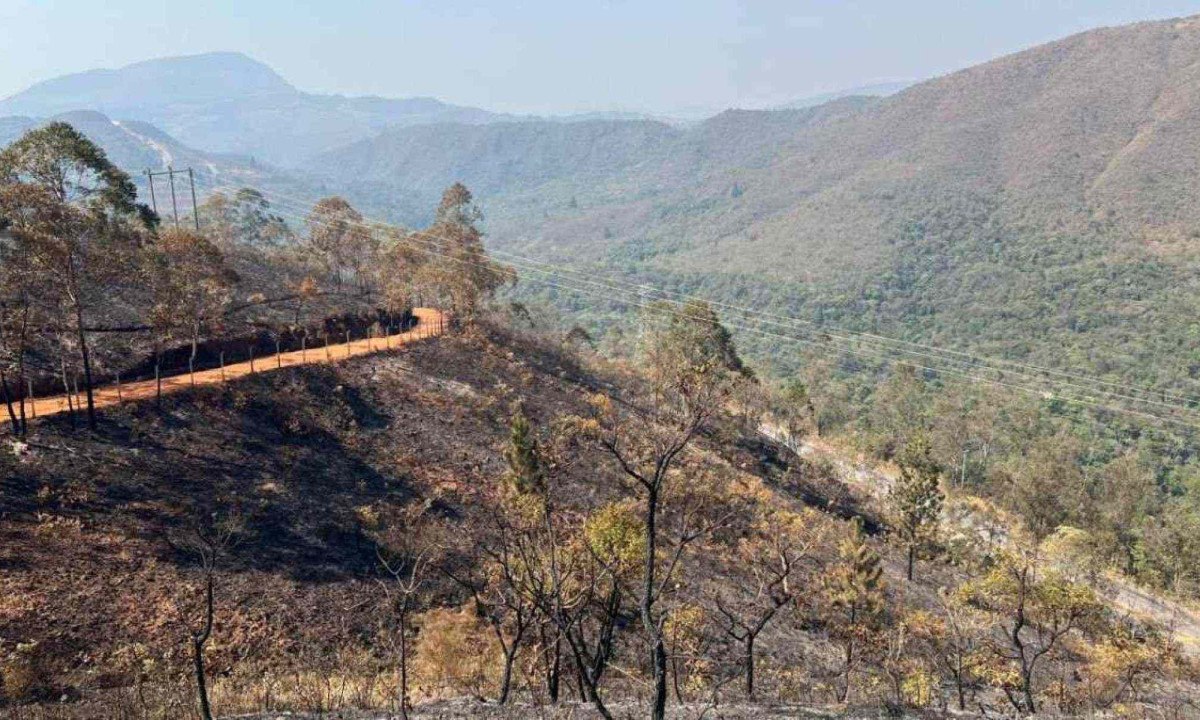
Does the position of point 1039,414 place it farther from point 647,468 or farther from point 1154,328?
point 647,468

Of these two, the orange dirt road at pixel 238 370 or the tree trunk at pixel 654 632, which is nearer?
the tree trunk at pixel 654 632

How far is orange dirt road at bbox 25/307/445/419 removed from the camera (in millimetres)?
30688

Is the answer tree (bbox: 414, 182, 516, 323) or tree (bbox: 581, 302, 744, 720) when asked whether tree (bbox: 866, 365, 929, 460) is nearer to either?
tree (bbox: 581, 302, 744, 720)

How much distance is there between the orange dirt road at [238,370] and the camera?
30.7 m

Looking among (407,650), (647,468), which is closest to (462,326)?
(647,468)

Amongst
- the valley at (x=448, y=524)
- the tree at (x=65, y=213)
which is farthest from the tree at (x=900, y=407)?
the tree at (x=65, y=213)

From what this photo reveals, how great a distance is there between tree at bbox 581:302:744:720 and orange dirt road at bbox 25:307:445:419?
14520mm

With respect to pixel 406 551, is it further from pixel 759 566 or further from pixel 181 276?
pixel 759 566

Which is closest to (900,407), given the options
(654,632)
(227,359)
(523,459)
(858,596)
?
(858,596)

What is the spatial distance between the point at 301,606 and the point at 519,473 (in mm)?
9750

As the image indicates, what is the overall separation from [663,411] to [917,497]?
2846 cm

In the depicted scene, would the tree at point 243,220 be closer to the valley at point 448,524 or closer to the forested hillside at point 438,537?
the valley at point 448,524

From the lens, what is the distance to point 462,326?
180ft

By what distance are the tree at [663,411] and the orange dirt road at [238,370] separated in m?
14.5
